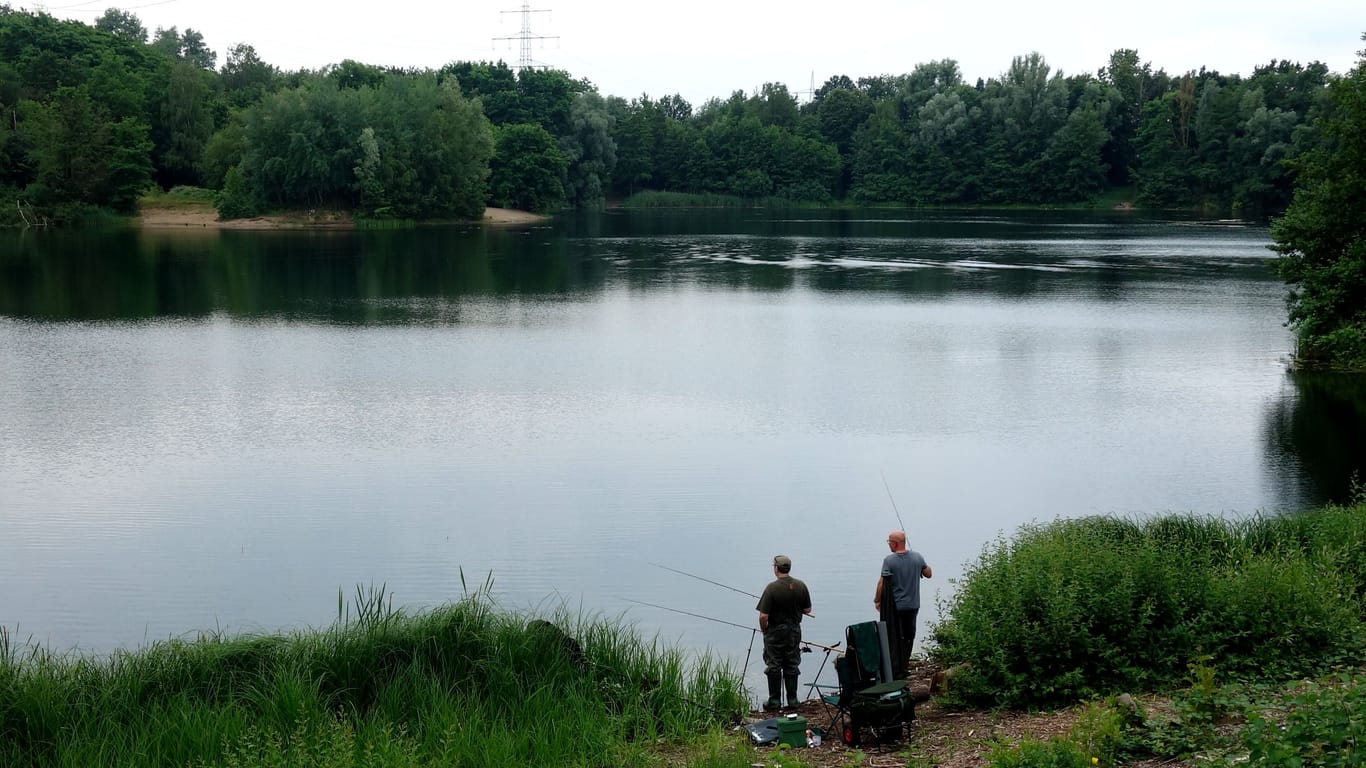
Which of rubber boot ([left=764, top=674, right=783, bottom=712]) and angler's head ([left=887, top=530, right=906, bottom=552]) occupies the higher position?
angler's head ([left=887, top=530, right=906, bottom=552])

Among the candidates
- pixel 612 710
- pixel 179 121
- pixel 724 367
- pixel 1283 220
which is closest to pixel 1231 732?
pixel 612 710

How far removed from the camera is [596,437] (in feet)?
75.6

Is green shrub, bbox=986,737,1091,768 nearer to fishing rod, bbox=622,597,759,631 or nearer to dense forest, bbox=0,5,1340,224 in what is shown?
fishing rod, bbox=622,597,759,631

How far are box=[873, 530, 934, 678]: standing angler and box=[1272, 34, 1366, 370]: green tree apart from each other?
1906 cm

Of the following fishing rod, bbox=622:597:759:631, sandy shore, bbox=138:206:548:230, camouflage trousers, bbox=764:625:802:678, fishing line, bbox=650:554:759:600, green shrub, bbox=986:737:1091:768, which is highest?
sandy shore, bbox=138:206:548:230

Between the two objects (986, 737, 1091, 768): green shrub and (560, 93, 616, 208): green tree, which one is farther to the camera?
(560, 93, 616, 208): green tree

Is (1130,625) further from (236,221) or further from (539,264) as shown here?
(236,221)

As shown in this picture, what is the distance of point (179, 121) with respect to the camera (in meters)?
96.1

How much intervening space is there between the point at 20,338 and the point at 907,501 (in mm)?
27838

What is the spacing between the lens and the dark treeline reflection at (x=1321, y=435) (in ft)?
65.2

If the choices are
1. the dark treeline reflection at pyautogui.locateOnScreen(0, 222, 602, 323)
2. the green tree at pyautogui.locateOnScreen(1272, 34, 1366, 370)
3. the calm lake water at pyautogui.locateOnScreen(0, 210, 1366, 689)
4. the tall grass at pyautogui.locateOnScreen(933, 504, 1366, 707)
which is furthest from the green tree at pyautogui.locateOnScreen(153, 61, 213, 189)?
the tall grass at pyautogui.locateOnScreen(933, 504, 1366, 707)

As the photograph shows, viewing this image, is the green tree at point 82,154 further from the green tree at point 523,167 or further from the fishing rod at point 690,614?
the fishing rod at point 690,614

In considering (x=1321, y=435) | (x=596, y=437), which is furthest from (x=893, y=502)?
(x=1321, y=435)

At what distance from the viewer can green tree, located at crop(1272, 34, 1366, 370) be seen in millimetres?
27422
